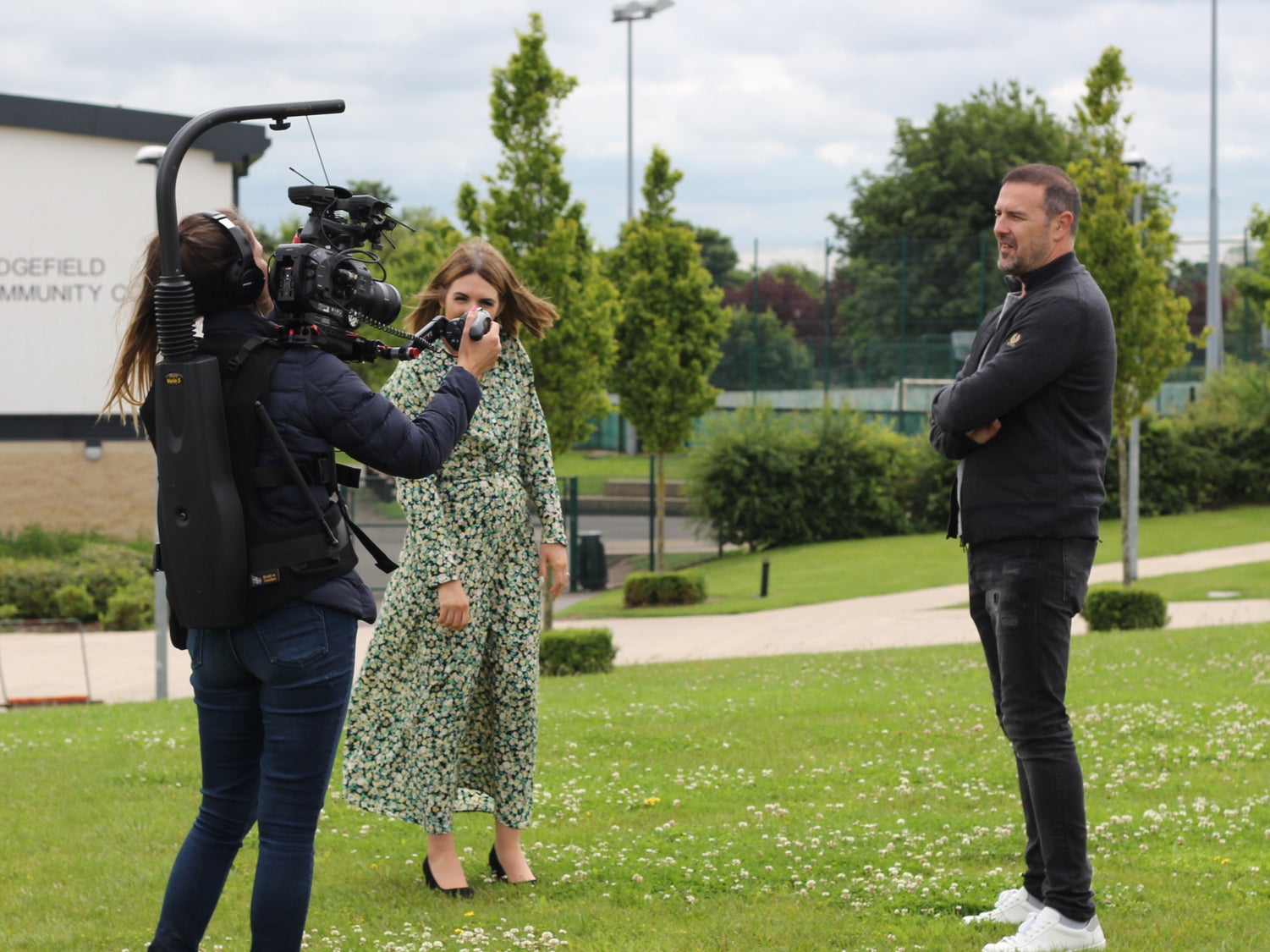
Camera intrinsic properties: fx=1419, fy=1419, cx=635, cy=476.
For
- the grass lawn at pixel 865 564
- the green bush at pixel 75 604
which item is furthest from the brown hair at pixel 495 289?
the green bush at pixel 75 604

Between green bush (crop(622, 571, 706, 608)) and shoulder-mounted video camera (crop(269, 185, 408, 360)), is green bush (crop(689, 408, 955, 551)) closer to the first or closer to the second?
green bush (crop(622, 571, 706, 608))

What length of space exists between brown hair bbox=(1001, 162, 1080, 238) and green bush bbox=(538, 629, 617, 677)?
9.08 meters

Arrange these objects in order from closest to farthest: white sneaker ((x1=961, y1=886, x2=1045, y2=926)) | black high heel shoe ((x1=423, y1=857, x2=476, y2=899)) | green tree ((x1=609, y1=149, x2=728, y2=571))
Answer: white sneaker ((x1=961, y1=886, x2=1045, y2=926)) → black high heel shoe ((x1=423, y1=857, x2=476, y2=899)) → green tree ((x1=609, y1=149, x2=728, y2=571))

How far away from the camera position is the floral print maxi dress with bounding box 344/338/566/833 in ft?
15.8

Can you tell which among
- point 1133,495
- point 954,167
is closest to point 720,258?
point 954,167

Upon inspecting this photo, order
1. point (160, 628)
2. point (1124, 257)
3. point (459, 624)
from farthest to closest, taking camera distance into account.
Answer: point (1124, 257) < point (160, 628) < point (459, 624)

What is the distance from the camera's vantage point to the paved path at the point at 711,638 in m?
14.9

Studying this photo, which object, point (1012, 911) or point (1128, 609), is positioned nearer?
point (1012, 911)

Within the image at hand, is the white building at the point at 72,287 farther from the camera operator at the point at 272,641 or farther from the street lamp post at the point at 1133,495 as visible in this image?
the camera operator at the point at 272,641

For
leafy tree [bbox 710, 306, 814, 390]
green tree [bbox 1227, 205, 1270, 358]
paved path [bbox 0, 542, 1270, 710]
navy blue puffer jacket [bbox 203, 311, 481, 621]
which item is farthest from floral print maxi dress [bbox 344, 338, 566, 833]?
leafy tree [bbox 710, 306, 814, 390]

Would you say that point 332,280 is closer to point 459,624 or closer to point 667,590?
point 459,624

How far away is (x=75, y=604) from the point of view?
2050 centimetres

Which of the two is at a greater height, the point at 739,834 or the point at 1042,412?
the point at 1042,412

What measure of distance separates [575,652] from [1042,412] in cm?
906
